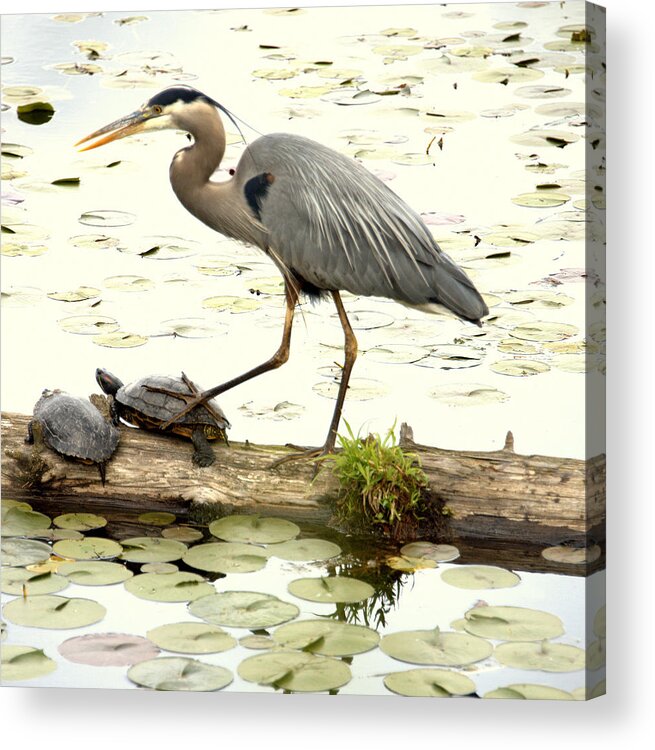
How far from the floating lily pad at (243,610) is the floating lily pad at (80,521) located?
0.38m

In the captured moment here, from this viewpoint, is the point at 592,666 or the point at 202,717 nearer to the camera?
the point at 592,666

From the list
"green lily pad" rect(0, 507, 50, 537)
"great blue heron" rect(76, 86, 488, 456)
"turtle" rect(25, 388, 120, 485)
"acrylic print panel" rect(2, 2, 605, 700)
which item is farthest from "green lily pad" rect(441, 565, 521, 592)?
"green lily pad" rect(0, 507, 50, 537)

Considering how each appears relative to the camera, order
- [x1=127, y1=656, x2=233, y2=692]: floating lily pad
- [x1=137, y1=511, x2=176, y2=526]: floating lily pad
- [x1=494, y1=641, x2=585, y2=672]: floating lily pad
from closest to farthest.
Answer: [x1=494, y1=641, x2=585, y2=672]: floating lily pad
[x1=127, y1=656, x2=233, y2=692]: floating lily pad
[x1=137, y1=511, x2=176, y2=526]: floating lily pad

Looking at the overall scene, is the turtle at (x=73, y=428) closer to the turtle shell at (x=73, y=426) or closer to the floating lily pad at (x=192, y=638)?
the turtle shell at (x=73, y=426)

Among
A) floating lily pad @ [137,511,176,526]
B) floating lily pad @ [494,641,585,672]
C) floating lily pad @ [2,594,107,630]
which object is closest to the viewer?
floating lily pad @ [494,641,585,672]

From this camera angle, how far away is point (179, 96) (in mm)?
3129

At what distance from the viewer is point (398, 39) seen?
2998 mm

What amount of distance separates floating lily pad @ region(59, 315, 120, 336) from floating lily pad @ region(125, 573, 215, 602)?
69 cm

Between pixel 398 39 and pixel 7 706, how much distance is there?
2131 mm

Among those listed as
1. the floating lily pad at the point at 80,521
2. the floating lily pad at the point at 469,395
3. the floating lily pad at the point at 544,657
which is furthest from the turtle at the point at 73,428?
the floating lily pad at the point at 544,657

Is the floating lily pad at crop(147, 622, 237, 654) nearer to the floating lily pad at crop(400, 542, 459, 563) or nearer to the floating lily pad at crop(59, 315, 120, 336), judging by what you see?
the floating lily pad at crop(400, 542, 459, 563)

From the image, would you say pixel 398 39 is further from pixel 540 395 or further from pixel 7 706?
pixel 7 706

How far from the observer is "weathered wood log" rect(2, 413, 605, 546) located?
2984 millimetres

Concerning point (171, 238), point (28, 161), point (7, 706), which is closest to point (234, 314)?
point (171, 238)
